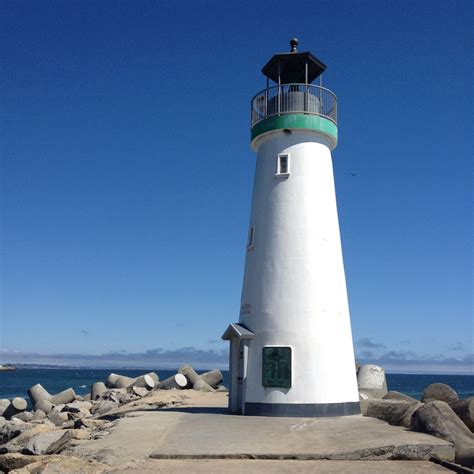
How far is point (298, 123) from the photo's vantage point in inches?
658

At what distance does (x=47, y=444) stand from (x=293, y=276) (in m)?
7.33

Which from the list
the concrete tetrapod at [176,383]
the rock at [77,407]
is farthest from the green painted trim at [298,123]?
the concrete tetrapod at [176,383]

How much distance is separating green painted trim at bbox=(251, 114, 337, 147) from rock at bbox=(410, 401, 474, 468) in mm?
7941

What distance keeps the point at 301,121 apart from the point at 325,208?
96.8 inches

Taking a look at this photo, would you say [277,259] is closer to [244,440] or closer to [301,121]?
[301,121]

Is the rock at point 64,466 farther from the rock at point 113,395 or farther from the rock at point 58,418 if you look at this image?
the rock at point 113,395

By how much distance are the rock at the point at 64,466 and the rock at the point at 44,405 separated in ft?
51.7

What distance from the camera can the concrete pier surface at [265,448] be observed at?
9703 mm

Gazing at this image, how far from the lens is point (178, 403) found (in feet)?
68.5

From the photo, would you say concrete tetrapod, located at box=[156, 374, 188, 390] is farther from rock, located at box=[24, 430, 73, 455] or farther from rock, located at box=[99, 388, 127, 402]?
rock, located at box=[24, 430, 73, 455]

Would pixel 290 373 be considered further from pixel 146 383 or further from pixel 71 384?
pixel 71 384

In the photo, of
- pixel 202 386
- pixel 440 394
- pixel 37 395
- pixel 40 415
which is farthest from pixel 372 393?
pixel 37 395

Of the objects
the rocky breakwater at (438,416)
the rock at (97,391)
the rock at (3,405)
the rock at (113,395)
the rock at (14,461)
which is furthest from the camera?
the rock at (97,391)

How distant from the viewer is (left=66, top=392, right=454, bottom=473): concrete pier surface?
31.8ft
